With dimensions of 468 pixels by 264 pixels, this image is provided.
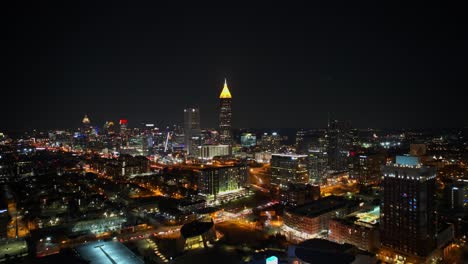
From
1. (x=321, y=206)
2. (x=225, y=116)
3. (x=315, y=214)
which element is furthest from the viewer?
(x=225, y=116)

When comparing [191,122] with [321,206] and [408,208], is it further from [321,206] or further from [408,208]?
[408,208]

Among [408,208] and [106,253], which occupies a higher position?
[408,208]

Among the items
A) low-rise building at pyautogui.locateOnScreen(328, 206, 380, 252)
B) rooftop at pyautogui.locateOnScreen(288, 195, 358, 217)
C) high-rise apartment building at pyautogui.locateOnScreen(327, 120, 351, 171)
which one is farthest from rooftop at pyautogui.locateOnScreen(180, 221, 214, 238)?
high-rise apartment building at pyautogui.locateOnScreen(327, 120, 351, 171)

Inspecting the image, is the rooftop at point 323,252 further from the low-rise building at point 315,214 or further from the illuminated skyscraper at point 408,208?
the low-rise building at point 315,214

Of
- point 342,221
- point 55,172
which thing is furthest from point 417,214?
point 55,172

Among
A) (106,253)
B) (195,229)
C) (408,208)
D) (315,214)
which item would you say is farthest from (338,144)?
(106,253)

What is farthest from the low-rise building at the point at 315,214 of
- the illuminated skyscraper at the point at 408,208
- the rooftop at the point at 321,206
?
the illuminated skyscraper at the point at 408,208

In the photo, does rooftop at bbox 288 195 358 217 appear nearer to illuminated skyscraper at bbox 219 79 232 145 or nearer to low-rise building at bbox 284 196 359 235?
low-rise building at bbox 284 196 359 235

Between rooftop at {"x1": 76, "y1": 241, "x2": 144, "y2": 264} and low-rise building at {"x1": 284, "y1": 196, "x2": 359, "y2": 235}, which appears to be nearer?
rooftop at {"x1": 76, "y1": 241, "x2": 144, "y2": 264}
